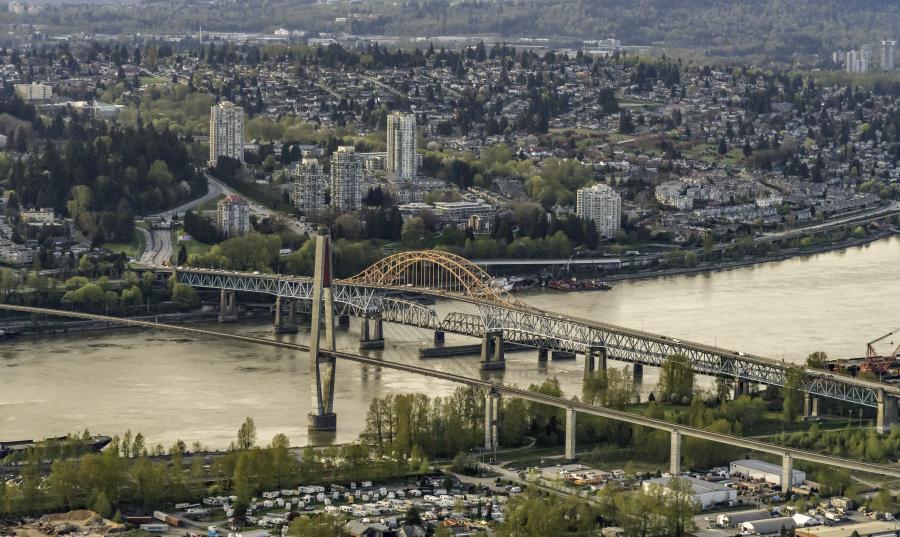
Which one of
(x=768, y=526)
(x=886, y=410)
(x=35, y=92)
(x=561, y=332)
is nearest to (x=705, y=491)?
(x=768, y=526)

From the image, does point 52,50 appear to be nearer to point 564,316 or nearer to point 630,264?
point 630,264

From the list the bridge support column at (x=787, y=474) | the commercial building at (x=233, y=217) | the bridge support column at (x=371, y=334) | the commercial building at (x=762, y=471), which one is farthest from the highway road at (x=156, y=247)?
the bridge support column at (x=787, y=474)

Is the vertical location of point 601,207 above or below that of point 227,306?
above

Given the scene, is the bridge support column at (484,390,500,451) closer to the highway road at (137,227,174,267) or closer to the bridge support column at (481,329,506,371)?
the bridge support column at (481,329,506,371)

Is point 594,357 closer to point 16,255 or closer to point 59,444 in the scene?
point 59,444

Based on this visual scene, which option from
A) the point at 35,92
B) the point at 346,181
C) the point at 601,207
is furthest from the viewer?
the point at 35,92

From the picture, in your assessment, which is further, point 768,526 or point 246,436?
point 246,436

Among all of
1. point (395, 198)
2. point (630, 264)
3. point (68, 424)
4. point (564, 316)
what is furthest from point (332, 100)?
point (68, 424)

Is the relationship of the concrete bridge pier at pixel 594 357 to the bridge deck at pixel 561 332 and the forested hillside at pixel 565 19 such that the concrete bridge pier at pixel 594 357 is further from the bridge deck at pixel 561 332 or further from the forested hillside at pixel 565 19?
the forested hillside at pixel 565 19
